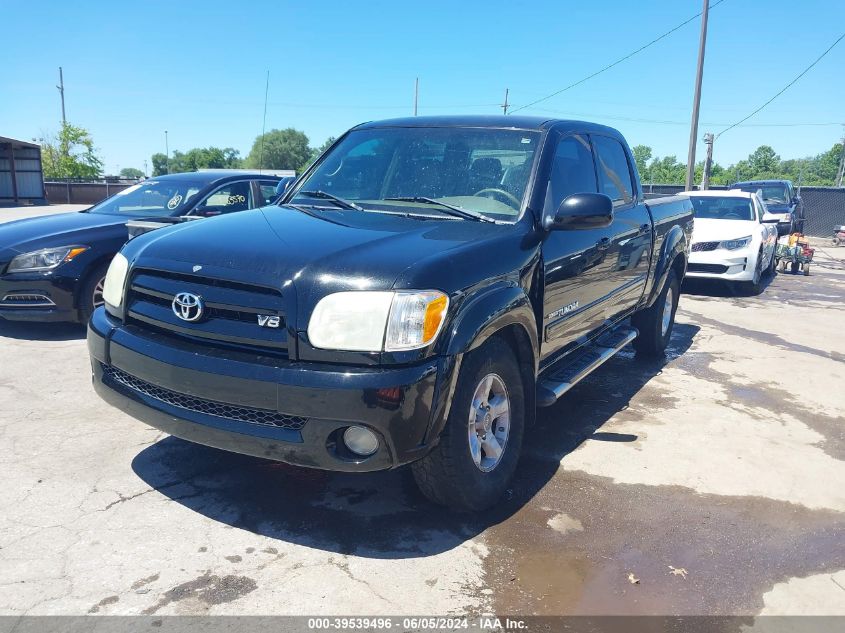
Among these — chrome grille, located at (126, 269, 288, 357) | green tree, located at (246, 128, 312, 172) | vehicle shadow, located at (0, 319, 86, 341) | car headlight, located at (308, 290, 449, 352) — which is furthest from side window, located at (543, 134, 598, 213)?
green tree, located at (246, 128, 312, 172)

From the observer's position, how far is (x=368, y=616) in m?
2.57

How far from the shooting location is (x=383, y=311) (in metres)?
2.73

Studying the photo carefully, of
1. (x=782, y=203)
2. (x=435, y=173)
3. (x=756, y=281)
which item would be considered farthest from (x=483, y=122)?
(x=782, y=203)

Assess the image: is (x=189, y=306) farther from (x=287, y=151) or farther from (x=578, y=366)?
(x=287, y=151)

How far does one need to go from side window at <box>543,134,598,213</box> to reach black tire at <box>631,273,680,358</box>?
6.61ft

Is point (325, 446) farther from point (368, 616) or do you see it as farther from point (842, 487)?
point (842, 487)

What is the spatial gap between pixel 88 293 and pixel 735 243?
9.49m

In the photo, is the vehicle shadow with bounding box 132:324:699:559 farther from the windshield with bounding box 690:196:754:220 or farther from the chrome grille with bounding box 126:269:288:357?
the windshield with bounding box 690:196:754:220

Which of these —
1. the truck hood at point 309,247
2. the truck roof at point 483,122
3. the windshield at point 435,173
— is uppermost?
the truck roof at point 483,122

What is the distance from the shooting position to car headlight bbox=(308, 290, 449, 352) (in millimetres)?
2719

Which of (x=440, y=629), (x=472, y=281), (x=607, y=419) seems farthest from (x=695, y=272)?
(x=440, y=629)

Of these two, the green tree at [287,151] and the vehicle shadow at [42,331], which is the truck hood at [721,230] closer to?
the vehicle shadow at [42,331]

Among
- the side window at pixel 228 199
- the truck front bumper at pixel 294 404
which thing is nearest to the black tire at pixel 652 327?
the truck front bumper at pixel 294 404

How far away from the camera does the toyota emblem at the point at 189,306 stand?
9.68ft
